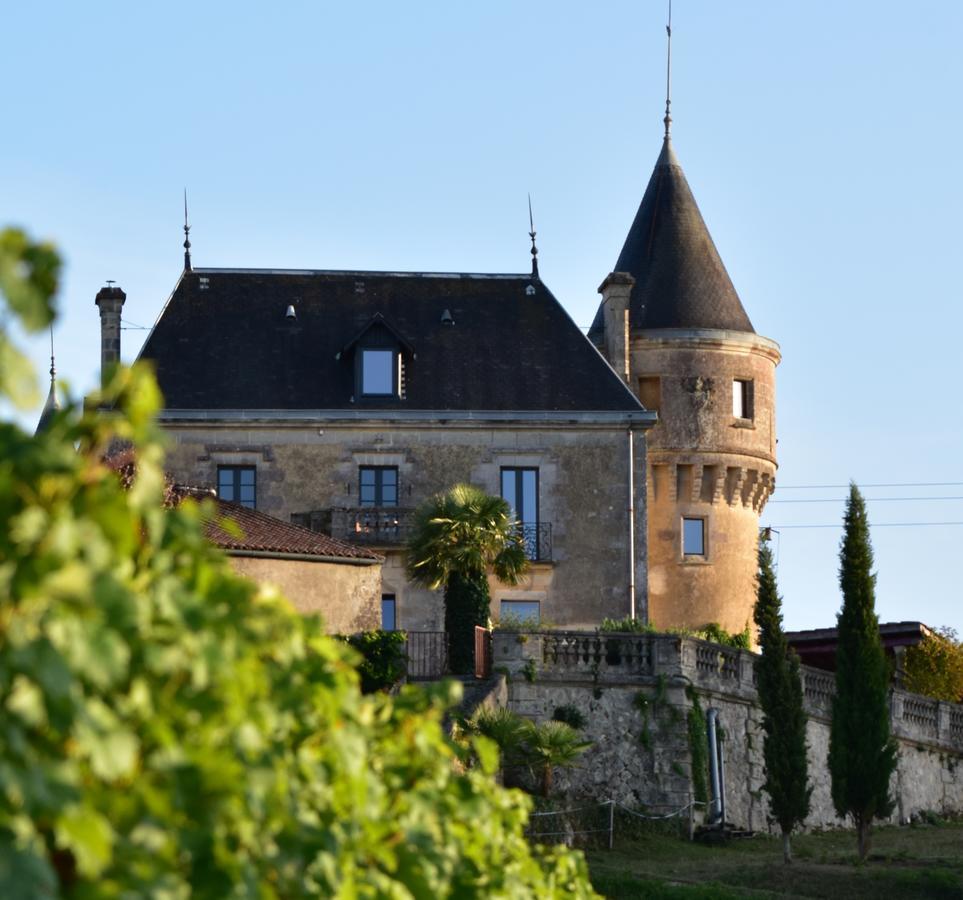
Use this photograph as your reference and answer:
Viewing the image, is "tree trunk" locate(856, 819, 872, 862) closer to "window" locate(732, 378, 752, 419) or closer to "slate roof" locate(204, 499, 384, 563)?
"slate roof" locate(204, 499, 384, 563)

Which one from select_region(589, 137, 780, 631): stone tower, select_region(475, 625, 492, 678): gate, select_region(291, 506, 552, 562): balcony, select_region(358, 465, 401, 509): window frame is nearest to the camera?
select_region(475, 625, 492, 678): gate

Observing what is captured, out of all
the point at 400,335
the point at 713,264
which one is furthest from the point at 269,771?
the point at 713,264

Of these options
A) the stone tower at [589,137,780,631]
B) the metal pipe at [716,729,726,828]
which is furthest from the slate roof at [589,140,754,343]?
the metal pipe at [716,729,726,828]

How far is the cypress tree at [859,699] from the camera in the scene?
104ft

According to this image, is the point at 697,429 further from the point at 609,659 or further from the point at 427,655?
the point at 609,659

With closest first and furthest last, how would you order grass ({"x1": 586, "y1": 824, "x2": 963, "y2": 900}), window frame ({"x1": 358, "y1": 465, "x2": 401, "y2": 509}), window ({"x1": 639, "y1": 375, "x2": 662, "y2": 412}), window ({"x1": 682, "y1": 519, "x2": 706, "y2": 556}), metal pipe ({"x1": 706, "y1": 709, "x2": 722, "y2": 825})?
grass ({"x1": 586, "y1": 824, "x2": 963, "y2": 900}), metal pipe ({"x1": 706, "y1": 709, "x2": 722, "y2": 825}), window frame ({"x1": 358, "y1": 465, "x2": 401, "y2": 509}), window ({"x1": 639, "y1": 375, "x2": 662, "y2": 412}), window ({"x1": 682, "y1": 519, "x2": 706, "y2": 556})

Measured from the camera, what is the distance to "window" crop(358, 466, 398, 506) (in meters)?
42.5

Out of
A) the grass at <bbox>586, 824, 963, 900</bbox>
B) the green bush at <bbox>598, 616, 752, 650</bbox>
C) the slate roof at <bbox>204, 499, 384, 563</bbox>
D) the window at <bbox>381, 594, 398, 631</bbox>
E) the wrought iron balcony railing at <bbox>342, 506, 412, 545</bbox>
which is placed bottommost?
the grass at <bbox>586, 824, 963, 900</bbox>

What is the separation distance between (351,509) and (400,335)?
4.47 meters

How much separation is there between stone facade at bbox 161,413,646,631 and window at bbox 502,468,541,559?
13 centimetres

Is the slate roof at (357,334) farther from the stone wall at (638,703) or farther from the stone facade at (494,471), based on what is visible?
the stone wall at (638,703)

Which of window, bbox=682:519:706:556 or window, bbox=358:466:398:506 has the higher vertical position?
window, bbox=358:466:398:506

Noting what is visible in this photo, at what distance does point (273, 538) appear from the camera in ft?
117

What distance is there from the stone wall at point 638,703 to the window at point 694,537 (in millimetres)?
9292
